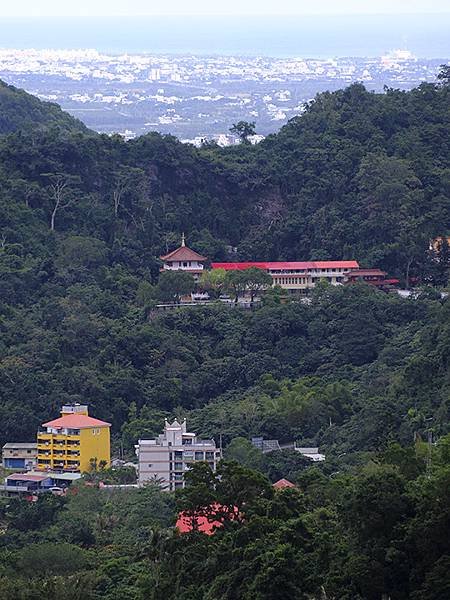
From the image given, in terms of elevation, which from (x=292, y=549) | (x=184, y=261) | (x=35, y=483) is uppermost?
(x=292, y=549)

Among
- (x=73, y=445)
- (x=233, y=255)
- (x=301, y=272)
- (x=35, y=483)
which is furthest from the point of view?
(x=233, y=255)

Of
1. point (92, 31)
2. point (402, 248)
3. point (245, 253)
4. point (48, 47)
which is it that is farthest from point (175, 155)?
point (92, 31)

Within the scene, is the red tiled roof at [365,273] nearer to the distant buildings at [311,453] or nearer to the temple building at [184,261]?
the temple building at [184,261]

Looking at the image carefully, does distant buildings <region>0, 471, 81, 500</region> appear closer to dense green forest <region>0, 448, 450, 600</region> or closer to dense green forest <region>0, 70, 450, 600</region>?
dense green forest <region>0, 70, 450, 600</region>

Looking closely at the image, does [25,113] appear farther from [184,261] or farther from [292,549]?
[292,549]

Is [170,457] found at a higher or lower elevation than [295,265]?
lower

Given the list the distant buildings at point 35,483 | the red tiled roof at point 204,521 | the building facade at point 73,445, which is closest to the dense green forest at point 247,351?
the red tiled roof at point 204,521

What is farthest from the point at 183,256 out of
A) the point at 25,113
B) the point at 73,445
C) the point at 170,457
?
the point at 25,113

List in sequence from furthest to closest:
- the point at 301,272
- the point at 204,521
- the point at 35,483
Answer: the point at 301,272 < the point at 35,483 < the point at 204,521
